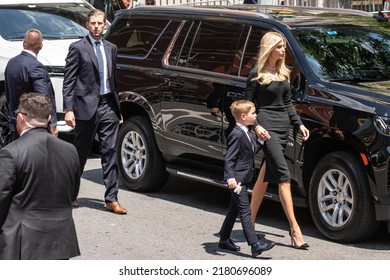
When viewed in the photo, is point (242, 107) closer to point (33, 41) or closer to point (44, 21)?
point (33, 41)

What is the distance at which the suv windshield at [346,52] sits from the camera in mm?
9328

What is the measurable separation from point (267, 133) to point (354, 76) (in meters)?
1.15

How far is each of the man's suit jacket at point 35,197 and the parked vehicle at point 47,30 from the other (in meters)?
7.28

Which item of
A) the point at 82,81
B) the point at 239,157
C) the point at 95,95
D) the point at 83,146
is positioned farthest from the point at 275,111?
the point at 83,146

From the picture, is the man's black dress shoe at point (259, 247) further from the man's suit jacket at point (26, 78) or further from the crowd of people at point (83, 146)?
the man's suit jacket at point (26, 78)

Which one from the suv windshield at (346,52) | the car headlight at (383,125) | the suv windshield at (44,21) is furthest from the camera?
the suv windshield at (44,21)

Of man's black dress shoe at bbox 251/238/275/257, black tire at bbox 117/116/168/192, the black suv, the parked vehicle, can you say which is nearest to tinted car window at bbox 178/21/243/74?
the black suv

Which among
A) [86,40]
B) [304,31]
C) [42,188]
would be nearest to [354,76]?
[304,31]

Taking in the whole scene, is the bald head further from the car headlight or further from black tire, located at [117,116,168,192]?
the car headlight

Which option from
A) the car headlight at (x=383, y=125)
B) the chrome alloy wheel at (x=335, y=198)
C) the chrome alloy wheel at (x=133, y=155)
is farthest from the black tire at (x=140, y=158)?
the car headlight at (x=383, y=125)

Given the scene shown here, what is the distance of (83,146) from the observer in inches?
407

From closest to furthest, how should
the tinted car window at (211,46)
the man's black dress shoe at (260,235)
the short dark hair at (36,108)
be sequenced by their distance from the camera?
1. the short dark hair at (36,108)
2. the man's black dress shoe at (260,235)
3. the tinted car window at (211,46)

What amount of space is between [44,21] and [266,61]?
648cm

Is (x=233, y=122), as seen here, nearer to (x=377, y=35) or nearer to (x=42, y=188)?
(x=377, y=35)
